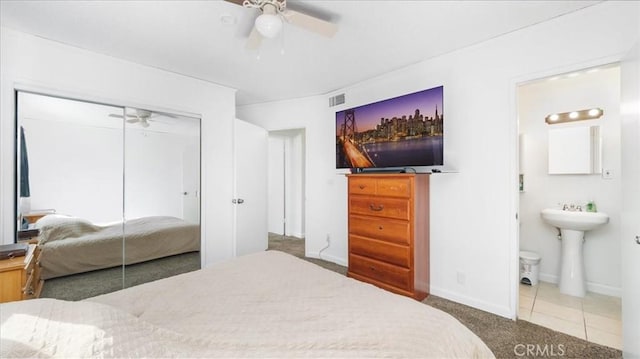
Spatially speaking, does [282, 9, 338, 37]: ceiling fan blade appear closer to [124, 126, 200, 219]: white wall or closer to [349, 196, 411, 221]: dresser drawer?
[349, 196, 411, 221]: dresser drawer

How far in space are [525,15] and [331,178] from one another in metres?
2.70

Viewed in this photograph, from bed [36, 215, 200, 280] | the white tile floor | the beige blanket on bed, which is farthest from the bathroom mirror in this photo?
bed [36, 215, 200, 280]

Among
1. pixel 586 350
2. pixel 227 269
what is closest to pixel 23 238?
pixel 227 269

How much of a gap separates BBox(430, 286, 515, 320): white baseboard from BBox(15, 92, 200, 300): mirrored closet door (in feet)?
9.44

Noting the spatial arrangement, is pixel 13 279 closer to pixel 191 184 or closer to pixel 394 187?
pixel 191 184

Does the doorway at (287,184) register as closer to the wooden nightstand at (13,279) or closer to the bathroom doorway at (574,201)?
the bathroom doorway at (574,201)

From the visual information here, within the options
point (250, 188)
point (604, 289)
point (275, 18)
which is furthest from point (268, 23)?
point (604, 289)

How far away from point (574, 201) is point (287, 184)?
4.61 meters

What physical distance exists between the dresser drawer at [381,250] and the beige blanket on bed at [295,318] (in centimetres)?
122

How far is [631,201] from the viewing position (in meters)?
1.64

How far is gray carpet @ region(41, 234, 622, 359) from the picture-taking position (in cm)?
195

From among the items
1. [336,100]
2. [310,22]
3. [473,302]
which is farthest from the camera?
[336,100]

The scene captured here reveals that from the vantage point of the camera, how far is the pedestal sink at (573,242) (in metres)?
2.72

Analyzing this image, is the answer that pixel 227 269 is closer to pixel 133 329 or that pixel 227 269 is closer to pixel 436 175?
pixel 133 329
